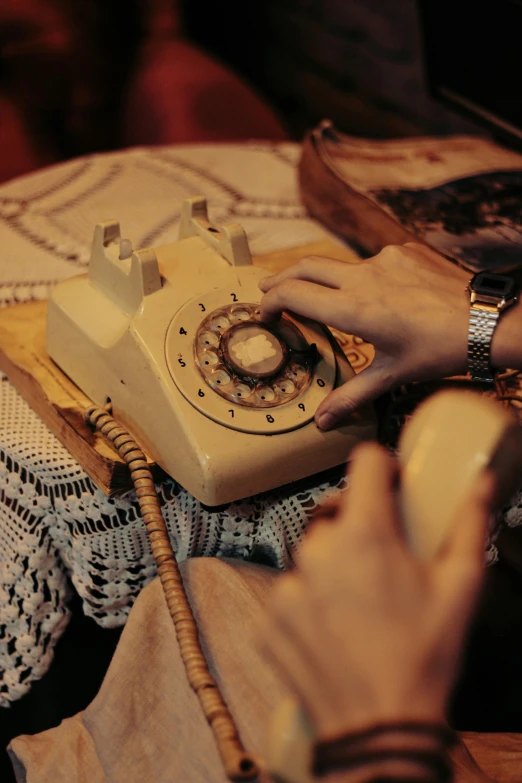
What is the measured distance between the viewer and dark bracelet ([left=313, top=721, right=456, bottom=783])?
391 millimetres

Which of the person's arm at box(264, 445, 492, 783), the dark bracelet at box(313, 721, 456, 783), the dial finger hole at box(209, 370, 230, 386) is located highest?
the person's arm at box(264, 445, 492, 783)

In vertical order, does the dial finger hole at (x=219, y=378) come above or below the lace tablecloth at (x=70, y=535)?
above

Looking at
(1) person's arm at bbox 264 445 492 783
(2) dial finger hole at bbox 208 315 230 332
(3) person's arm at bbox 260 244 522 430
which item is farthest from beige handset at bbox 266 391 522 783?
(2) dial finger hole at bbox 208 315 230 332

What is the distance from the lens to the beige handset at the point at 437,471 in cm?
43

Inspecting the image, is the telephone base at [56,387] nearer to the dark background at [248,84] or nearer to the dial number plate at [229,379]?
the dial number plate at [229,379]

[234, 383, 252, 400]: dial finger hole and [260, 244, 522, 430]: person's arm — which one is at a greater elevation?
[260, 244, 522, 430]: person's arm

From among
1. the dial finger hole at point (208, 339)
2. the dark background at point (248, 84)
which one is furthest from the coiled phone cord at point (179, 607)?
the dark background at point (248, 84)

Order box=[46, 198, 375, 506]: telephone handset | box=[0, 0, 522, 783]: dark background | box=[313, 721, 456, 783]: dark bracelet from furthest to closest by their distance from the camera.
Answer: box=[0, 0, 522, 783]: dark background → box=[46, 198, 375, 506]: telephone handset → box=[313, 721, 456, 783]: dark bracelet

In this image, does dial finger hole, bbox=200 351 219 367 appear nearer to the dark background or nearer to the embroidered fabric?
the embroidered fabric

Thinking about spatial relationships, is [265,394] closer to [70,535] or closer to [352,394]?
[352,394]

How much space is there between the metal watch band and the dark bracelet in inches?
17.2

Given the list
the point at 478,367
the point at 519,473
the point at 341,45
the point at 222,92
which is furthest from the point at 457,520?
the point at 341,45

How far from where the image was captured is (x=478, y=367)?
2.59 ft

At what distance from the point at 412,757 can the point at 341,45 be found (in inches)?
→ 87.8
